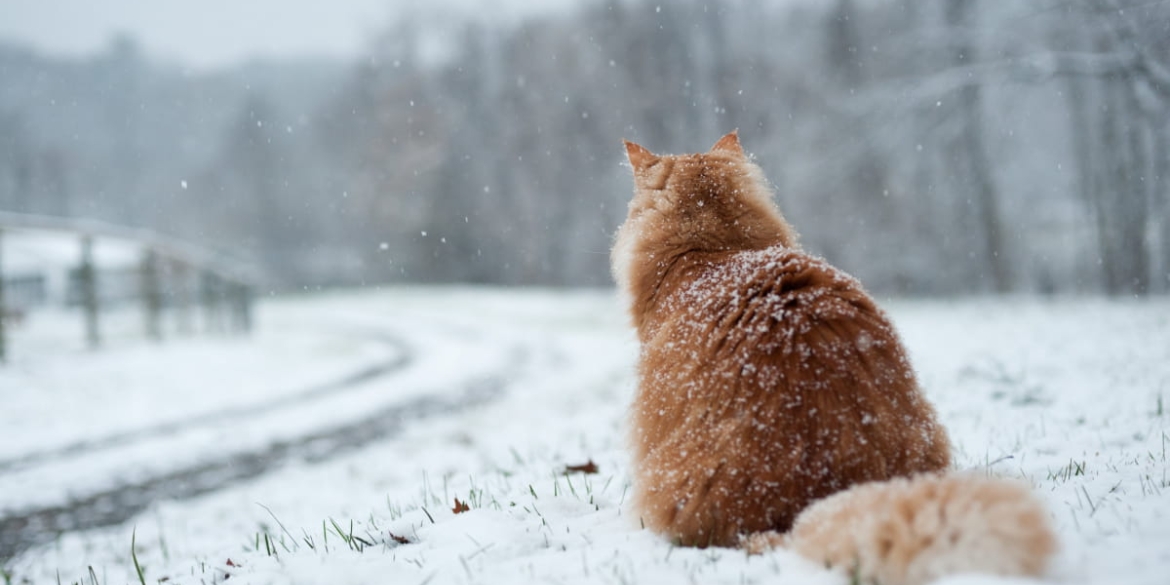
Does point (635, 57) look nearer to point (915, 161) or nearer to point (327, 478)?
point (915, 161)

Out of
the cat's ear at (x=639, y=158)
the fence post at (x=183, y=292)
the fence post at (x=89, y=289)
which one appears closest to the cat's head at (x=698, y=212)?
the cat's ear at (x=639, y=158)

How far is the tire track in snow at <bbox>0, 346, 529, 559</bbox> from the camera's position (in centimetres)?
511

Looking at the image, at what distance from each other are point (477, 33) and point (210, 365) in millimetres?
23788

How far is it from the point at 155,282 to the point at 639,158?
1485 centimetres

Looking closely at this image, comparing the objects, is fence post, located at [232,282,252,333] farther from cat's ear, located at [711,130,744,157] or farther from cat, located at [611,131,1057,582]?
cat, located at [611,131,1057,582]

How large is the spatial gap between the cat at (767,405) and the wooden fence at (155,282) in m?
12.9

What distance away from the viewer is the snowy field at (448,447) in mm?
2309

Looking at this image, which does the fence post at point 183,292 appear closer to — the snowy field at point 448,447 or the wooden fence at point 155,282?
the wooden fence at point 155,282

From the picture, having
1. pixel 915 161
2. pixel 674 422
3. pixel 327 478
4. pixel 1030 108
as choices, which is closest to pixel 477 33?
pixel 915 161

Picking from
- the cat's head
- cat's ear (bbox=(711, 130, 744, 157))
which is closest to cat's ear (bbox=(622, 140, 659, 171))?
the cat's head

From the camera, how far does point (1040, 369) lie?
6531 millimetres

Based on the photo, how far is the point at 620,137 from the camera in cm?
2056

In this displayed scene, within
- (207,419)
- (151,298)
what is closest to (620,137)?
(151,298)

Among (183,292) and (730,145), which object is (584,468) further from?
(183,292)
